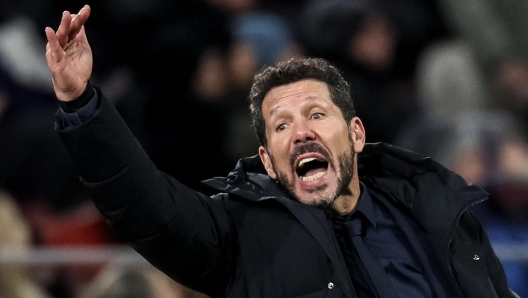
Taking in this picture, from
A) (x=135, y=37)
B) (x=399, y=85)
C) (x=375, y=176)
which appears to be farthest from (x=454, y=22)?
(x=375, y=176)

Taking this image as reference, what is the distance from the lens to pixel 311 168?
10.0ft

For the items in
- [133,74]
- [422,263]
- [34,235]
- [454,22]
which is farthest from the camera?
[454,22]

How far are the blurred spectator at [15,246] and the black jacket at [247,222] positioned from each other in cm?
108

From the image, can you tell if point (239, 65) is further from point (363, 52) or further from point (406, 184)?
point (406, 184)

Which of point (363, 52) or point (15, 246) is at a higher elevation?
point (363, 52)

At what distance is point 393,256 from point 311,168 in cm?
37

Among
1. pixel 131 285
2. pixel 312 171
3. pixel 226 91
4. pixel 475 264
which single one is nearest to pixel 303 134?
pixel 312 171

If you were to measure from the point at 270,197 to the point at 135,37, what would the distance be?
8.51 feet

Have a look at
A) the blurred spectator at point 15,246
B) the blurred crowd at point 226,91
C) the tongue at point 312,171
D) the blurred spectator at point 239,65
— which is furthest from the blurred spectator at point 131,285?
the blurred spectator at point 239,65

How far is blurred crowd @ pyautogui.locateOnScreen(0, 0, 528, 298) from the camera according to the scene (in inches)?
162

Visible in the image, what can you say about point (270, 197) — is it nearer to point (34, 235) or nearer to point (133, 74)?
point (34, 235)

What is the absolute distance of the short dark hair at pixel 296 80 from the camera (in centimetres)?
308

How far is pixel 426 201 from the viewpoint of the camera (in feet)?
9.78

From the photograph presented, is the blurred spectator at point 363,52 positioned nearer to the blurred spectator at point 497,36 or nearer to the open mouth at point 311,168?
the blurred spectator at point 497,36
